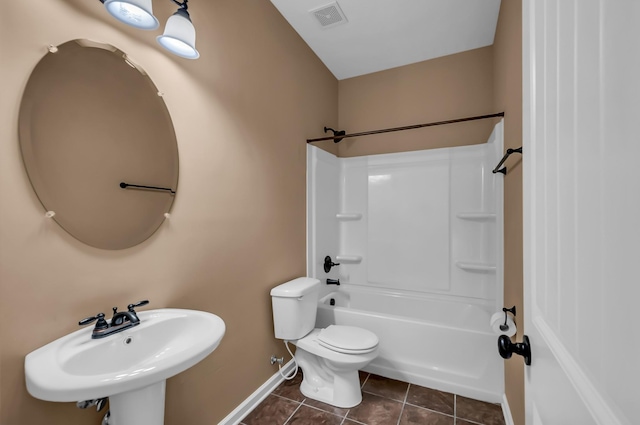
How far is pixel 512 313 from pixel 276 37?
8.03ft

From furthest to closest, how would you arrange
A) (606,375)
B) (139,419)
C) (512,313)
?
(512,313) < (139,419) < (606,375)

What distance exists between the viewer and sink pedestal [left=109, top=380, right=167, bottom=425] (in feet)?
3.11

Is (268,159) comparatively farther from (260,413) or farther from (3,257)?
(260,413)

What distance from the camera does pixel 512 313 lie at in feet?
5.02

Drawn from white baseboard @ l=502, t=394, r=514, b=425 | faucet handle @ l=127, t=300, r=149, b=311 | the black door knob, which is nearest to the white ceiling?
faucet handle @ l=127, t=300, r=149, b=311

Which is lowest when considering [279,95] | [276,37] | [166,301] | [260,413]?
[260,413]

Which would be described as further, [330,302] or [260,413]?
[330,302]

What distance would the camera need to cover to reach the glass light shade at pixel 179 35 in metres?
1.20

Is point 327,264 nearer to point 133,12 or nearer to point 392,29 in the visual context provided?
point 392,29

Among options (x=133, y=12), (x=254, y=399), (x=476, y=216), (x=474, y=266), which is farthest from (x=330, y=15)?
(x=254, y=399)

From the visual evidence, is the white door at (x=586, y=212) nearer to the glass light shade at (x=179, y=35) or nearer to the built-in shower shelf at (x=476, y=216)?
the glass light shade at (x=179, y=35)

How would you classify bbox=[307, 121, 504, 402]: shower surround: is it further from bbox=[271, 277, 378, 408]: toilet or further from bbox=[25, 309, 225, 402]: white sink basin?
bbox=[25, 309, 225, 402]: white sink basin

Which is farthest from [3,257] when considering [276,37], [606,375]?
[276,37]

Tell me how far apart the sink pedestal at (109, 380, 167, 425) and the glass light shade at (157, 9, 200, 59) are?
136cm
